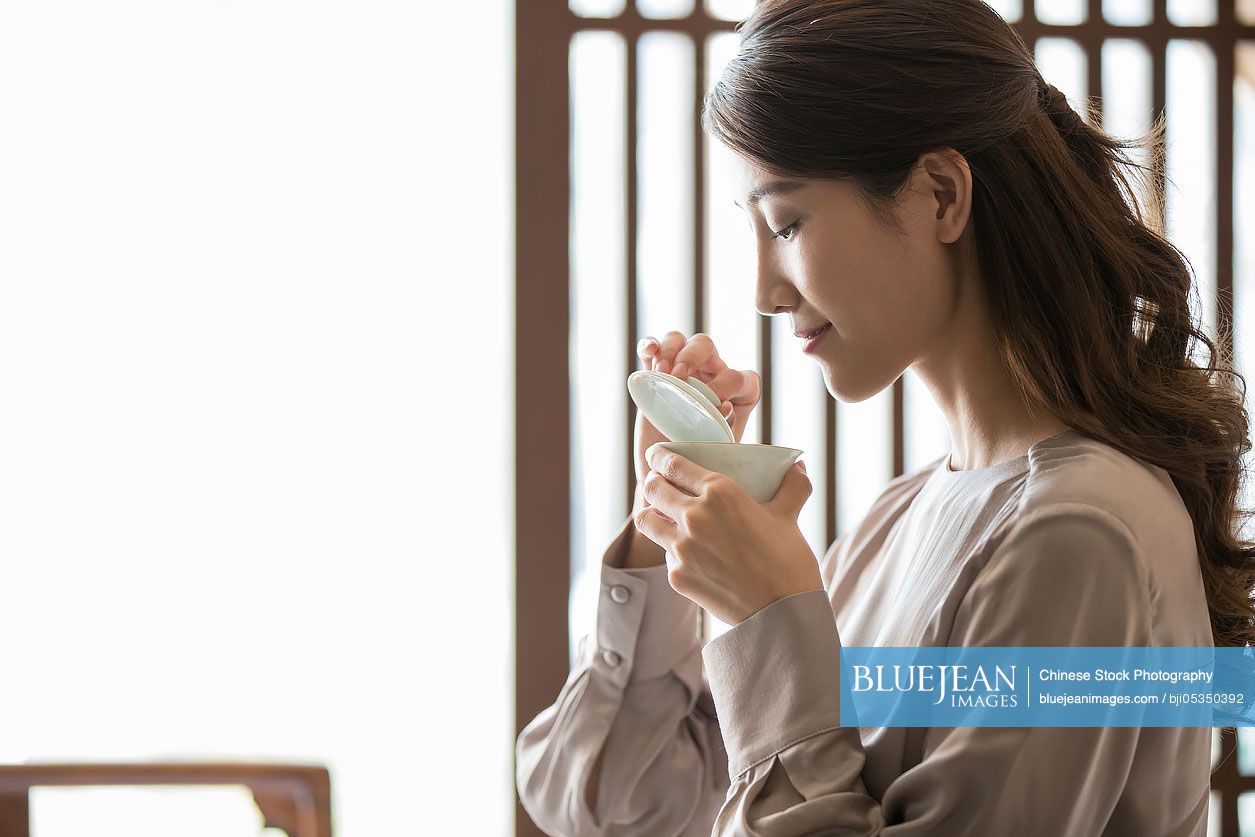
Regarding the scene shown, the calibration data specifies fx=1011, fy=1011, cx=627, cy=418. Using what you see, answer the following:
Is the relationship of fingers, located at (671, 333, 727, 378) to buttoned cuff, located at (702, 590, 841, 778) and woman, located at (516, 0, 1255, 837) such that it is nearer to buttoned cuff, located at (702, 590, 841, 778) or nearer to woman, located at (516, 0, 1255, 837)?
woman, located at (516, 0, 1255, 837)

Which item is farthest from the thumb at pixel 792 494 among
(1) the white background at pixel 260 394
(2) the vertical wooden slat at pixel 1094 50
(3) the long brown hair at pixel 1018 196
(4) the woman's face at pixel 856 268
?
(1) the white background at pixel 260 394

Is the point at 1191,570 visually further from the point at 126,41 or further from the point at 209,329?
the point at 126,41

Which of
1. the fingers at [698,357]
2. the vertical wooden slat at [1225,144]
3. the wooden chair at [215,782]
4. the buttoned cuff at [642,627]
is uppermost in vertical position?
the vertical wooden slat at [1225,144]

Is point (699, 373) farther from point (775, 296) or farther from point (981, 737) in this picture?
point (981, 737)

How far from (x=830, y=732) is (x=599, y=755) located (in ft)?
1.38

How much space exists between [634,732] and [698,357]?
425 mm

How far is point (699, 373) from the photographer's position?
3.73ft

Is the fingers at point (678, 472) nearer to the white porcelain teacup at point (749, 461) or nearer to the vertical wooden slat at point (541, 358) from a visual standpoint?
the white porcelain teacup at point (749, 461)

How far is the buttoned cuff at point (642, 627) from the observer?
1.11 metres

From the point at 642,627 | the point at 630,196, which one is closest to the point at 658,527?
the point at 642,627

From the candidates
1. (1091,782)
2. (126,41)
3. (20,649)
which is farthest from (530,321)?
(20,649)

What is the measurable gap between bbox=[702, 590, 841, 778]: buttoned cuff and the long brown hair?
276mm

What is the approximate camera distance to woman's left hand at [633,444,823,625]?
81 centimetres

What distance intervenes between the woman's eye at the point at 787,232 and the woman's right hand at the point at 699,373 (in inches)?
9.4
